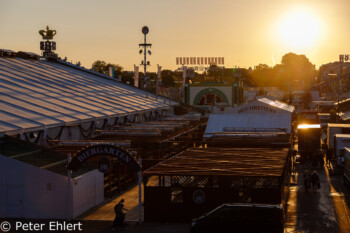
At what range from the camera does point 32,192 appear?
88.5 ft

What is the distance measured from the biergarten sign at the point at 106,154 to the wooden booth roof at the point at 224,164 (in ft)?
2.74

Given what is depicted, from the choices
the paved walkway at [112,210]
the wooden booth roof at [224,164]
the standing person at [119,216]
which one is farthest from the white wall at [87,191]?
the wooden booth roof at [224,164]

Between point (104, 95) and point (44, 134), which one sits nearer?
point (44, 134)

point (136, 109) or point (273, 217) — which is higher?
point (136, 109)

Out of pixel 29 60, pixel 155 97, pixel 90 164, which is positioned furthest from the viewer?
pixel 155 97

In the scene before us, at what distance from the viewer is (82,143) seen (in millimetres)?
34875

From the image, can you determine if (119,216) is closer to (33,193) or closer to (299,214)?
(33,193)

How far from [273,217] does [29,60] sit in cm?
4675

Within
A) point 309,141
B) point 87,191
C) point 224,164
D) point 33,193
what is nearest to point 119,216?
point 87,191

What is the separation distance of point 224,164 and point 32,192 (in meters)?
9.31

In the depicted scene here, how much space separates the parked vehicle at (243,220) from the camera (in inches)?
851

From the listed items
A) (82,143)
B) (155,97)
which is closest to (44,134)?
(82,143)

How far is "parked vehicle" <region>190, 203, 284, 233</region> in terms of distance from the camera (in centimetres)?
2161

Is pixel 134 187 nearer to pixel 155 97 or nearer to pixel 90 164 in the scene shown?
pixel 90 164
